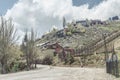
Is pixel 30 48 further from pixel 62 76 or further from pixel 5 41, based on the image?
pixel 62 76

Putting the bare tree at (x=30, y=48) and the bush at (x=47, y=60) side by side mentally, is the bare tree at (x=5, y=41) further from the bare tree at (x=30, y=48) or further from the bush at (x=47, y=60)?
the bush at (x=47, y=60)

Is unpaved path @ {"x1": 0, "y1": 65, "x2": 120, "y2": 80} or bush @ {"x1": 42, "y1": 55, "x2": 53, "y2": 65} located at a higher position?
bush @ {"x1": 42, "y1": 55, "x2": 53, "y2": 65}

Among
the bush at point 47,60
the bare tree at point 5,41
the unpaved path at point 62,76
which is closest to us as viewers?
the unpaved path at point 62,76

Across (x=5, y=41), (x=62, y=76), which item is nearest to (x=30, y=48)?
(x=5, y=41)

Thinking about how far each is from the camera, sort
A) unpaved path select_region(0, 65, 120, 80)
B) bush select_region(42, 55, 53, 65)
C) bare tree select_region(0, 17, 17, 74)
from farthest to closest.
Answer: bush select_region(42, 55, 53, 65)
bare tree select_region(0, 17, 17, 74)
unpaved path select_region(0, 65, 120, 80)

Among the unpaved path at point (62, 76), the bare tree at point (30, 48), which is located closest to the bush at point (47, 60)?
the bare tree at point (30, 48)

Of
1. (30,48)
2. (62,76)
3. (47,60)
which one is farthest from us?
(47,60)

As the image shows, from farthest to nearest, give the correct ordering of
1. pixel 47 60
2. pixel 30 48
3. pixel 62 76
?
pixel 47 60
pixel 30 48
pixel 62 76

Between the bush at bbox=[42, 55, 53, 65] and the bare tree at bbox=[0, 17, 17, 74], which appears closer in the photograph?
the bare tree at bbox=[0, 17, 17, 74]

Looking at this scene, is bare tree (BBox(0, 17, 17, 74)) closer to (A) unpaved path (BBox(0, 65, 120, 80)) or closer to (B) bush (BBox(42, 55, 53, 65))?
Answer: (A) unpaved path (BBox(0, 65, 120, 80))

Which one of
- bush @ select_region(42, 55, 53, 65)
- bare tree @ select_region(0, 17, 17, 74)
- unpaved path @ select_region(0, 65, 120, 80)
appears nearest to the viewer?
unpaved path @ select_region(0, 65, 120, 80)

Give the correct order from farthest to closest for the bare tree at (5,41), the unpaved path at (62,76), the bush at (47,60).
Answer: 1. the bush at (47,60)
2. the bare tree at (5,41)
3. the unpaved path at (62,76)

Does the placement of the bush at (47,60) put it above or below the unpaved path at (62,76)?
above

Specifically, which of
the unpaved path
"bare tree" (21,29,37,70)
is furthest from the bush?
the unpaved path
